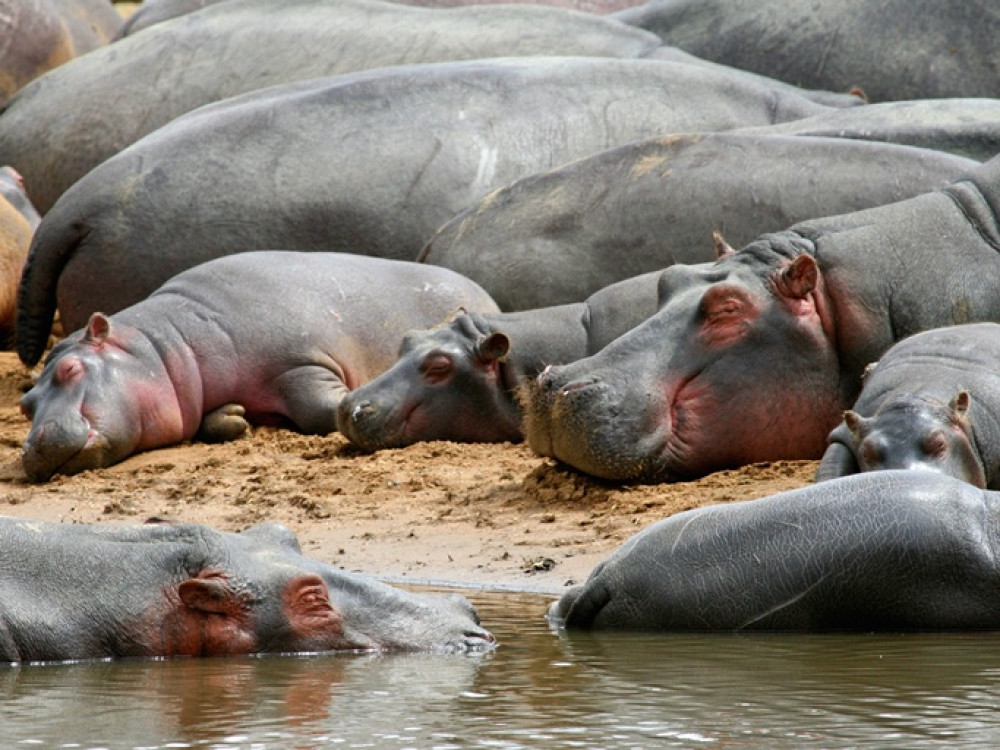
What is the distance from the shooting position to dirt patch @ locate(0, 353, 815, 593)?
6.78 meters

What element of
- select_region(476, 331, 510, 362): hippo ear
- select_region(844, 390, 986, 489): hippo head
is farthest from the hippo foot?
select_region(844, 390, 986, 489): hippo head

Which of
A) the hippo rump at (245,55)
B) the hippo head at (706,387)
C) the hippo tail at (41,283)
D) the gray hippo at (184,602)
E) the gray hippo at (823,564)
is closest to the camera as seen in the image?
the gray hippo at (184,602)

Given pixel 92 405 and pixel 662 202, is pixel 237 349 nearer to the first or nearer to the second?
pixel 92 405

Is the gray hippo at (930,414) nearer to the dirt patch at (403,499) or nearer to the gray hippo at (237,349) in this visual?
the dirt patch at (403,499)

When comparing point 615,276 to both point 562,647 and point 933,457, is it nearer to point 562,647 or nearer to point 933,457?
point 933,457

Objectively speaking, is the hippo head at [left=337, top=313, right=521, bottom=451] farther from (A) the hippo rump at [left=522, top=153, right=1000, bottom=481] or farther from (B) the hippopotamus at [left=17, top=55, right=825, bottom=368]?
(B) the hippopotamus at [left=17, top=55, right=825, bottom=368]

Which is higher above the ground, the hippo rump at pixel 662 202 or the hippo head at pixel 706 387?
the hippo rump at pixel 662 202

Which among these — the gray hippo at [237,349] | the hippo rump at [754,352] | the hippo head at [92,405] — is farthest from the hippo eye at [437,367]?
the hippo head at [92,405]

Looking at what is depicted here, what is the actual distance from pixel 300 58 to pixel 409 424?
205 inches

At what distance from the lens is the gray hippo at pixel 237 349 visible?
9.12 meters

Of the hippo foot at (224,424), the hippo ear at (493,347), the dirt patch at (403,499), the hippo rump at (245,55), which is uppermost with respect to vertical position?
the hippo rump at (245,55)

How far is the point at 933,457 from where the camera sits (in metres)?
6.11

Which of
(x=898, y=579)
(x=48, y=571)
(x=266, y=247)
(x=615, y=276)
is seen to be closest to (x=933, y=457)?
(x=898, y=579)

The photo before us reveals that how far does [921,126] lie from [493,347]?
285 centimetres
